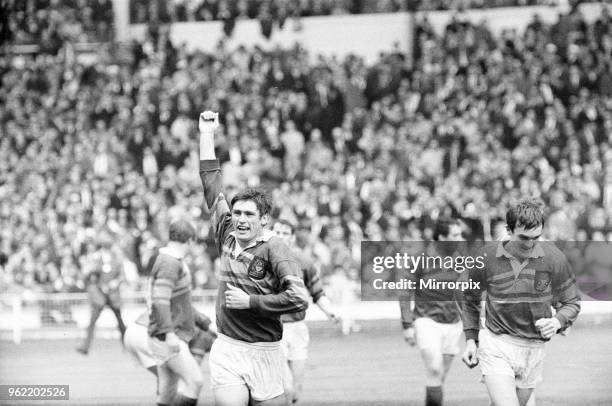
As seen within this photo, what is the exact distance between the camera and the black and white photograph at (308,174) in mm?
10428

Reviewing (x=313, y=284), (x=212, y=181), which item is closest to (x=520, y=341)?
(x=212, y=181)

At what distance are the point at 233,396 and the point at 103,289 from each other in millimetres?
8511

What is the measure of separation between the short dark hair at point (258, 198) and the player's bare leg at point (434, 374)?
337 cm

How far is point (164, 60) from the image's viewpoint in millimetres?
22328

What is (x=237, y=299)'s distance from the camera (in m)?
6.53

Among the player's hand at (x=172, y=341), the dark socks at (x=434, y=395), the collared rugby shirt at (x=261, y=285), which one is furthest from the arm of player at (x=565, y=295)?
the player's hand at (x=172, y=341)

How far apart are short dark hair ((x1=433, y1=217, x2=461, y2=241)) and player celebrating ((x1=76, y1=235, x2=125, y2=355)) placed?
621 cm

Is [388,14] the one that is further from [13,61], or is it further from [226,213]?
[226,213]

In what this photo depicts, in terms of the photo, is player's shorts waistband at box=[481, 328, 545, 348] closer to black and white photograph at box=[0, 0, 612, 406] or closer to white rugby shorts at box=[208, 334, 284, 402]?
black and white photograph at box=[0, 0, 612, 406]

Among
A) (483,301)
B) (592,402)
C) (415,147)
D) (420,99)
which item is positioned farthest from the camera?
Result: (420,99)

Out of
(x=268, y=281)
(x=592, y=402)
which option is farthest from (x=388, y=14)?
(x=268, y=281)

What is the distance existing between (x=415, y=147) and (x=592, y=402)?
29.2 feet

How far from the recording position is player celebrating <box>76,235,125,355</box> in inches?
569

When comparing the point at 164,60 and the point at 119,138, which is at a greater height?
the point at 164,60
